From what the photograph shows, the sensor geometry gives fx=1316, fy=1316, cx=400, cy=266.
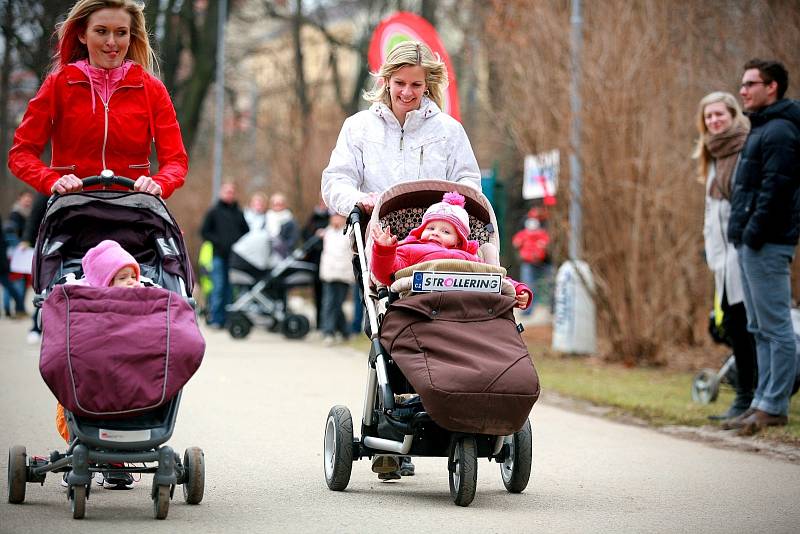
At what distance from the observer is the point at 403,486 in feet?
23.1

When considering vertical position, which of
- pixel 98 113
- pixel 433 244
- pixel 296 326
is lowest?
pixel 296 326

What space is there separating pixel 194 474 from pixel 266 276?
1345 cm

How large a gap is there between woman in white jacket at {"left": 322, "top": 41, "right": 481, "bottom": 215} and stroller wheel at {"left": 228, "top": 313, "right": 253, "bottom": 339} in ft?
37.1

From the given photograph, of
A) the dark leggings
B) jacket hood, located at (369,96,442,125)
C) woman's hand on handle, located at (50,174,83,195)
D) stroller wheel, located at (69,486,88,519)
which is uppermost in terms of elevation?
jacket hood, located at (369,96,442,125)

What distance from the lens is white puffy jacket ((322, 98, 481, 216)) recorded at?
7078 millimetres

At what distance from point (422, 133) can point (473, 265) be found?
3.80 feet

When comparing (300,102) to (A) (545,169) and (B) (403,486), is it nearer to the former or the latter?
(A) (545,169)

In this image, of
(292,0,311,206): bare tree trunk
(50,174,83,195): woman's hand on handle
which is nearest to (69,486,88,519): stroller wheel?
(50,174,83,195): woman's hand on handle

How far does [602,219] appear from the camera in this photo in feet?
48.0

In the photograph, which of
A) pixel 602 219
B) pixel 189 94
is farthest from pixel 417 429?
pixel 189 94

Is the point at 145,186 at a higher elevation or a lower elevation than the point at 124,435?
higher

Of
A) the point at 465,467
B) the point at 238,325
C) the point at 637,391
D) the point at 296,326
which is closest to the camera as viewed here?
the point at 465,467

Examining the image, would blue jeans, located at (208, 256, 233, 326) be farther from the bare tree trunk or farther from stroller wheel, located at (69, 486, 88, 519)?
stroller wheel, located at (69, 486, 88, 519)

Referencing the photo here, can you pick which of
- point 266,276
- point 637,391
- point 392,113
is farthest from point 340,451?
point 266,276
